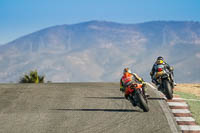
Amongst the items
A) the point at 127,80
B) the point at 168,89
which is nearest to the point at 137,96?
the point at 127,80

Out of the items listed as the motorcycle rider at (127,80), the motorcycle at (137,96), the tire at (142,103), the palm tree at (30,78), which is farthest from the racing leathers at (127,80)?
the palm tree at (30,78)

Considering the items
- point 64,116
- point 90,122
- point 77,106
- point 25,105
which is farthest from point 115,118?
point 25,105

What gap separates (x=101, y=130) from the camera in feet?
30.2

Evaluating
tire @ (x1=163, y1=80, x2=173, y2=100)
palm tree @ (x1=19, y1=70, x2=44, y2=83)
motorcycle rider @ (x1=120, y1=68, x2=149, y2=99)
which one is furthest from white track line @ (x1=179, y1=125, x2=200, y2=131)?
palm tree @ (x1=19, y1=70, x2=44, y2=83)

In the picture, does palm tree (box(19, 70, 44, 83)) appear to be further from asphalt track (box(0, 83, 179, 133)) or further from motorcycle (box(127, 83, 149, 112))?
motorcycle (box(127, 83, 149, 112))

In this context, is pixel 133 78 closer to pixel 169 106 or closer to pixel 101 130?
pixel 169 106

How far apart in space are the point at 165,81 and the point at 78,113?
4573 millimetres

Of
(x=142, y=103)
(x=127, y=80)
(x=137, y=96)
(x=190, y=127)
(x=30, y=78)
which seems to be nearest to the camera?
(x=190, y=127)

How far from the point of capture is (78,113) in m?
11.5

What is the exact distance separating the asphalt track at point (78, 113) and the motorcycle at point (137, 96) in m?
0.21

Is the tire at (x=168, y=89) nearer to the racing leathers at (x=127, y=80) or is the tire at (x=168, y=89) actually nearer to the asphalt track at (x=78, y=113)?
the asphalt track at (x=78, y=113)

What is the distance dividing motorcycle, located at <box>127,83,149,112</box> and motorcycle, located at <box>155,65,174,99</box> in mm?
2123

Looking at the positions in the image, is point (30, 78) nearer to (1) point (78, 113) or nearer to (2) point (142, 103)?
(1) point (78, 113)

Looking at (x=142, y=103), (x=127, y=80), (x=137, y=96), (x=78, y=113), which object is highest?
(x=127, y=80)
